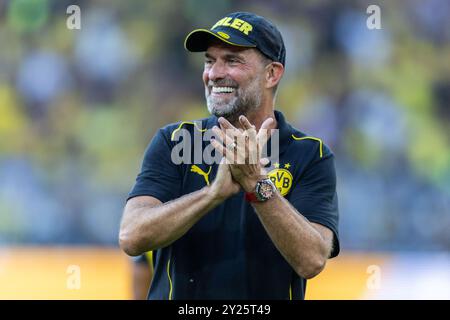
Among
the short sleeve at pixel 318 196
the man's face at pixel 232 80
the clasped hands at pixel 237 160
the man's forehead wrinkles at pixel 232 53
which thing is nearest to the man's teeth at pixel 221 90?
the man's face at pixel 232 80

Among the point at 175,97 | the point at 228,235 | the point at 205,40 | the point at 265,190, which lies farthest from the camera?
the point at 175,97

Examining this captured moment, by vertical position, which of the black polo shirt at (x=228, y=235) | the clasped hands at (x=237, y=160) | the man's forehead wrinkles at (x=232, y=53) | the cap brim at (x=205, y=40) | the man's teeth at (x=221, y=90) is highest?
the cap brim at (x=205, y=40)

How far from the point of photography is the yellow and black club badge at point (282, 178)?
3.05 meters

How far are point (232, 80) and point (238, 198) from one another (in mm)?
468

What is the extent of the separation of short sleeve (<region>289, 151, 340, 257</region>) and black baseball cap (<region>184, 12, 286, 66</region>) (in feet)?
1.64

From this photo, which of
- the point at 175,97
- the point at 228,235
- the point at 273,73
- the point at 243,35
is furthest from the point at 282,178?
the point at 175,97

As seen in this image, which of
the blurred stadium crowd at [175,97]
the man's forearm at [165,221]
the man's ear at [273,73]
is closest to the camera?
the man's forearm at [165,221]

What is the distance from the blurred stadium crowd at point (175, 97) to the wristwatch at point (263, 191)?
5646 millimetres

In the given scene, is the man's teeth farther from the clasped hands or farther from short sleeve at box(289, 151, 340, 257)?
short sleeve at box(289, 151, 340, 257)

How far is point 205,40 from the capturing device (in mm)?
3154

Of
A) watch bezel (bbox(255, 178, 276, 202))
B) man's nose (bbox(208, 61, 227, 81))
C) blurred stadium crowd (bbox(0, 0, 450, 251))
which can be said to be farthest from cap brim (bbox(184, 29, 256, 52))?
blurred stadium crowd (bbox(0, 0, 450, 251))

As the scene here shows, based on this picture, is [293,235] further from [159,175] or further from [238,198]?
[159,175]

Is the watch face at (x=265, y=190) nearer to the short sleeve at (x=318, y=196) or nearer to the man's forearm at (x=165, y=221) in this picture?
the man's forearm at (x=165, y=221)

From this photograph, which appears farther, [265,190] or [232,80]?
[232,80]
